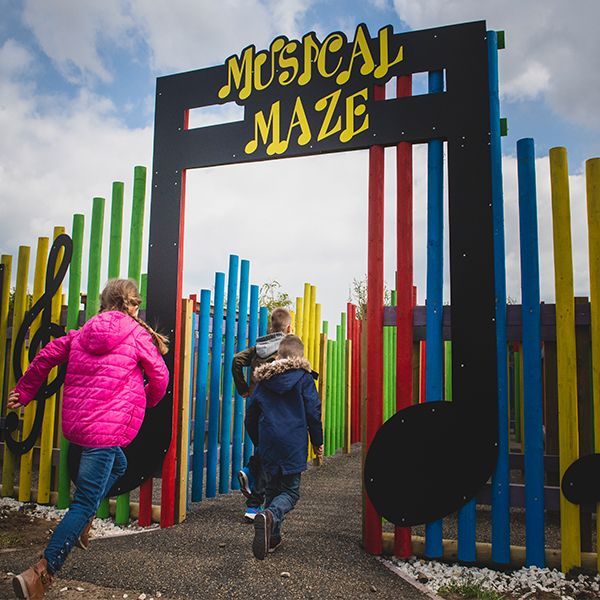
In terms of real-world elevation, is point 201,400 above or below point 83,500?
above

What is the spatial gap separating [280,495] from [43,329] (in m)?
2.93

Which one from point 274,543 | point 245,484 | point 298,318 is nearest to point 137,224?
point 245,484

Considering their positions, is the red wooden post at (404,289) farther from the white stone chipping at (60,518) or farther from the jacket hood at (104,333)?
the white stone chipping at (60,518)

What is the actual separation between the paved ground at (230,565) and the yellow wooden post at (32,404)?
66.7 inches

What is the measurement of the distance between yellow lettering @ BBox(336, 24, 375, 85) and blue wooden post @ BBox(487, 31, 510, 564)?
873 mm

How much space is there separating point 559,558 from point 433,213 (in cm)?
241

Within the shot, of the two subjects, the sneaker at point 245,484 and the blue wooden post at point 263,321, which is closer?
the sneaker at point 245,484

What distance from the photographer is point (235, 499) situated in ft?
18.7

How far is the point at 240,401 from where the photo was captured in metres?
6.38

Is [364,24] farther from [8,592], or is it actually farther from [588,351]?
[8,592]

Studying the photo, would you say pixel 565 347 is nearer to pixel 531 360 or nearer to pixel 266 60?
pixel 531 360

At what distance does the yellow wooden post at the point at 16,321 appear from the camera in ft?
18.6

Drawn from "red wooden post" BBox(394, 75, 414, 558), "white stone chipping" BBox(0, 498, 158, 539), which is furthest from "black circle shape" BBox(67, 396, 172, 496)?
"red wooden post" BBox(394, 75, 414, 558)

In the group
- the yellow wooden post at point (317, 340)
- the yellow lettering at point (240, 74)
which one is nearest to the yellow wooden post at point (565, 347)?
the yellow lettering at point (240, 74)
